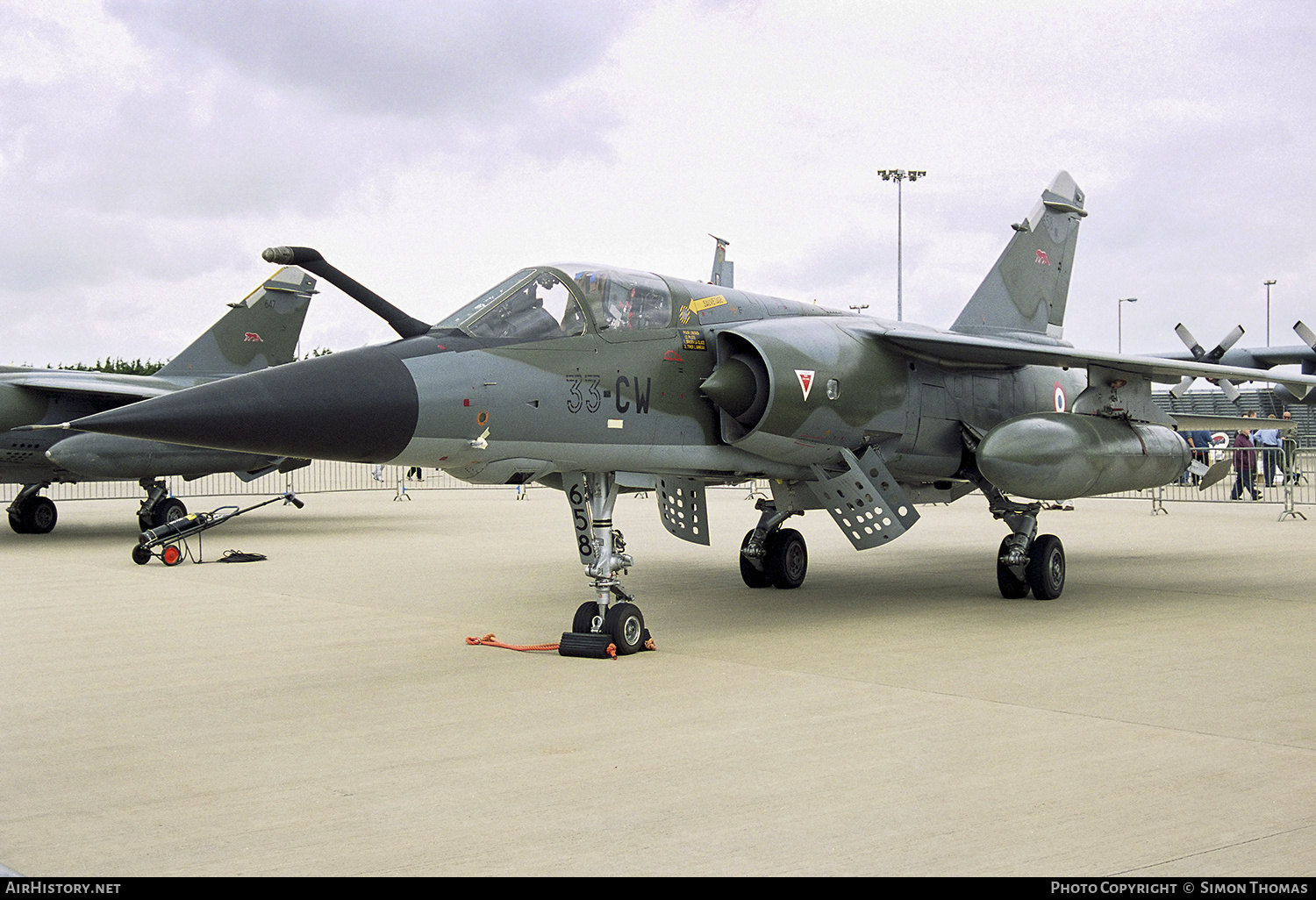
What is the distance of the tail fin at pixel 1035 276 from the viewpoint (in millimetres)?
11820

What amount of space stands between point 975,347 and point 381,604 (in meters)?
5.64

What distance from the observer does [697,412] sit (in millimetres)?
8008

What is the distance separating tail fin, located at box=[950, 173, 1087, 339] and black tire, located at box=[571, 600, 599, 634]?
5.92 meters

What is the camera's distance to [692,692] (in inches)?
238

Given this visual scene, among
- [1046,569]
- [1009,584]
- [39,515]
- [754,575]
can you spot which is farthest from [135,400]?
[1046,569]

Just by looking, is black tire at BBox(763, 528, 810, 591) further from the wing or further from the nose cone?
the nose cone

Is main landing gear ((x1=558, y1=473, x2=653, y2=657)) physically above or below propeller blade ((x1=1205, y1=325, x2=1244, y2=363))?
below

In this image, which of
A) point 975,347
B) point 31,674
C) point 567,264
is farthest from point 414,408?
point 975,347

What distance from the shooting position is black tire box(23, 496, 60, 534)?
17.8m

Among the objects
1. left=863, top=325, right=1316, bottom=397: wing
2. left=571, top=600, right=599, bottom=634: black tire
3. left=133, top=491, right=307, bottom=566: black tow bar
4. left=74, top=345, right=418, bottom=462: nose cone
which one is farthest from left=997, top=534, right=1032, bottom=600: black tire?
left=133, top=491, right=307, bottom=566: black tow bar

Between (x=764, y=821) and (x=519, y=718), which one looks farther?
(x=519, y=718)

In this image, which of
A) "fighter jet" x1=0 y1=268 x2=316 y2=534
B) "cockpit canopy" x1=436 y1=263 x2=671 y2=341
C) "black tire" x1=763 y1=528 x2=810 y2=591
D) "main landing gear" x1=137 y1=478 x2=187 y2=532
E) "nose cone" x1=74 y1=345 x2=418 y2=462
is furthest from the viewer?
"main landing gear" x1=137 y1=478 x2=187 y2=532

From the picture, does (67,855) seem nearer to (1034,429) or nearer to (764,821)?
(764,821)

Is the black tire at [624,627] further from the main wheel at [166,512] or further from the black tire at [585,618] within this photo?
the main wheel at [166,512]
